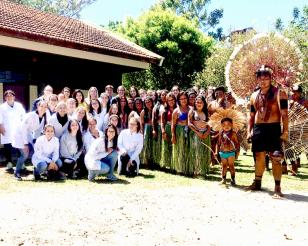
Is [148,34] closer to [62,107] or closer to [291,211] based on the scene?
[62,107]

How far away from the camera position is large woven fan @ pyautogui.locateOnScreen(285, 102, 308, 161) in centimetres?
795

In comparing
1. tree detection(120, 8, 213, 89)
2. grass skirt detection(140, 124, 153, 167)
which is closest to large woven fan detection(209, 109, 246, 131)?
grass skirt detection(140, 124, 153, 167)

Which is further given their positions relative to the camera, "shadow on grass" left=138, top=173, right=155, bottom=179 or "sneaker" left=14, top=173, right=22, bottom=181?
"shadow on grass" left=138, top=173, right=155, bottom=179

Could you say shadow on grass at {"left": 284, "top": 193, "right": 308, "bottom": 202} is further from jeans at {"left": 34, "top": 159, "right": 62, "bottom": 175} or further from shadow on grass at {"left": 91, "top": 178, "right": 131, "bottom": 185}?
jeans at {"left": 34, "top": 159, "right": 62, "bottom": 175}

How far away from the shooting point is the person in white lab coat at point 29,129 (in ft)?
25.2

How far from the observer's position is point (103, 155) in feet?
24.5

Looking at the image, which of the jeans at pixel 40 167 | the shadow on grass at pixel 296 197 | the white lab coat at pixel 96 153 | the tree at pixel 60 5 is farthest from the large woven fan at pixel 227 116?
the tree at pixel 60 5

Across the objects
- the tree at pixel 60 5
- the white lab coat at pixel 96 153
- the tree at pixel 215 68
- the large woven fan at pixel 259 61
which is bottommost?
the white lab coat at pixel 96 153

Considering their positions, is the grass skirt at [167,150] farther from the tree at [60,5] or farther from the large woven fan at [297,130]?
the tree at [60,5]

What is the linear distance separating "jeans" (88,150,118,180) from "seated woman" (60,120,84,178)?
49 centimetres

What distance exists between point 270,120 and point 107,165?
2.97 meters

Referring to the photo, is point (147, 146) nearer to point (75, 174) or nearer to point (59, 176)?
point (75, 174)

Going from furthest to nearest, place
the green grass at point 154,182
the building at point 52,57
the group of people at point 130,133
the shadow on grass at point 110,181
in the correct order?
the building at point 52,57
the shadow on grass at point 110,181
the green grass at point 154,182
the group of people at point 130,133

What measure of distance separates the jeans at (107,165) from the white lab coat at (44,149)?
0.74 m
